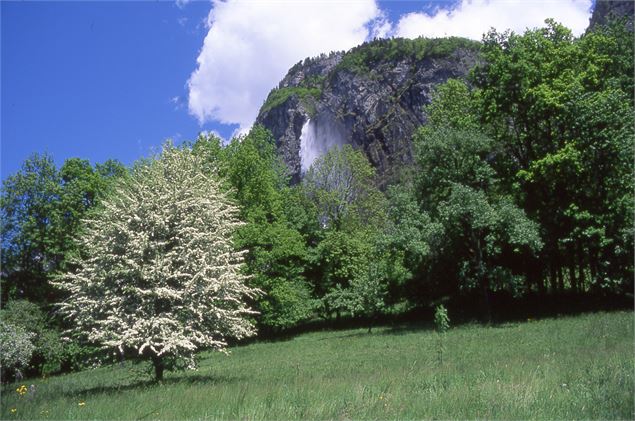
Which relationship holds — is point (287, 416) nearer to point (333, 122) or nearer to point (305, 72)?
point (333, 122)

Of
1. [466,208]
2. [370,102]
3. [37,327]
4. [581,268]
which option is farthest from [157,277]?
[370,102]

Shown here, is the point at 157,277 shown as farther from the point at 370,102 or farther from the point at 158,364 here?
the point at 370,102

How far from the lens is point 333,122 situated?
124 meters

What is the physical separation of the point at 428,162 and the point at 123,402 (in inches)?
921

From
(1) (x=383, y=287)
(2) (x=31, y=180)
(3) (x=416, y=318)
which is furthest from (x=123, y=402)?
(2) (x=31, y=180)

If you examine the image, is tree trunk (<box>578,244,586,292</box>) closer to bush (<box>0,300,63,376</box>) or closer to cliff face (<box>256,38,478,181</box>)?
bush (<box>0,300,63,376</box>)

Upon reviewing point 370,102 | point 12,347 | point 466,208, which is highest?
point 370,102

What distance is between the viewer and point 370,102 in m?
124

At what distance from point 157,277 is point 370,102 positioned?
115m

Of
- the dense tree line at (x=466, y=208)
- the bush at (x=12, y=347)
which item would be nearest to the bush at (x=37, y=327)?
the dense tree line at (x=466, y=208)

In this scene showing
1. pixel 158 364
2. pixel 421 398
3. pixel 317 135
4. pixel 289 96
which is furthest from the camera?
pixel 289 96

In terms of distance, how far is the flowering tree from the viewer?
13281 millimetres

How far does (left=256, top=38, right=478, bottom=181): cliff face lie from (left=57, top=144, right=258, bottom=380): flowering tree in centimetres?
8931

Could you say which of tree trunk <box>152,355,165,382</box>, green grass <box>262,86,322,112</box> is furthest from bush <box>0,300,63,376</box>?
green grass <box>262,86,322,112</box>
